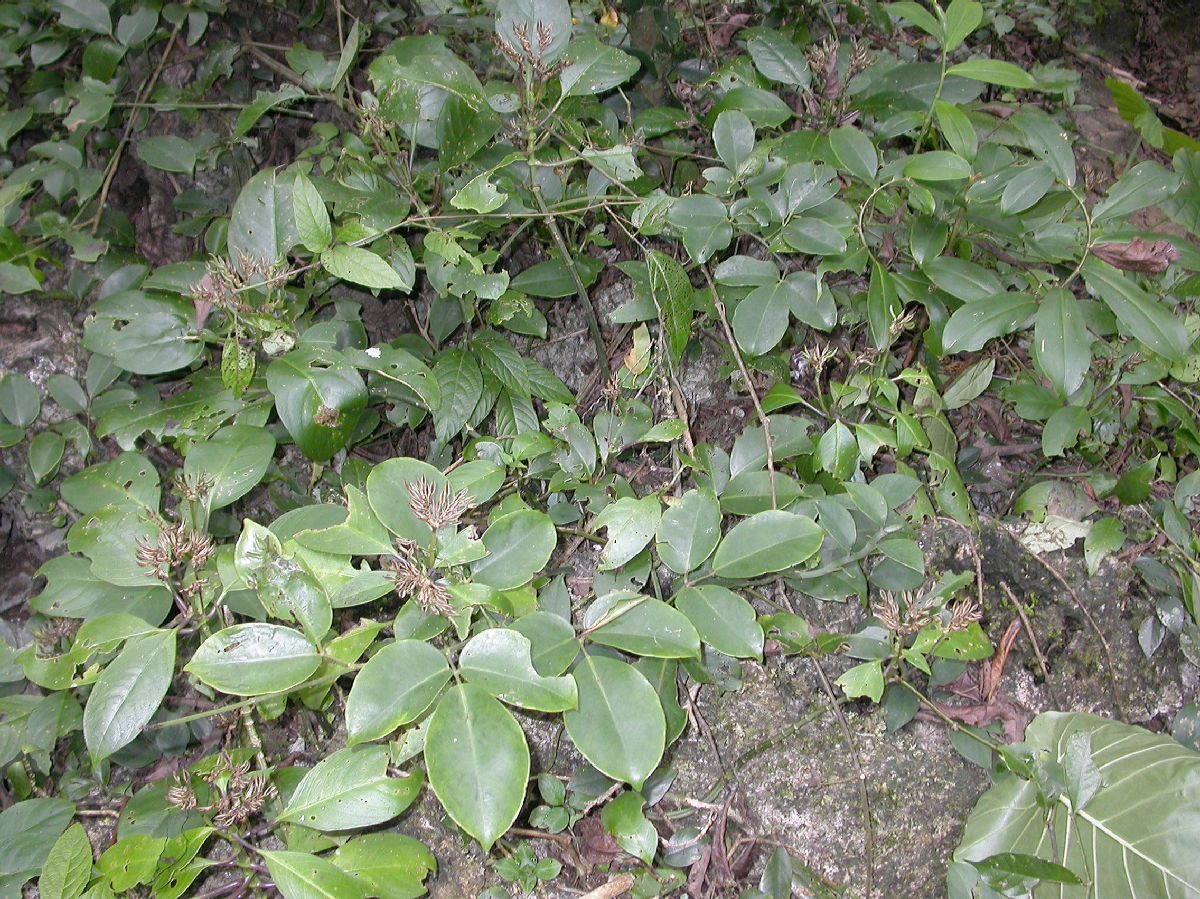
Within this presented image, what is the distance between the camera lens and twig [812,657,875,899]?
4.39ft

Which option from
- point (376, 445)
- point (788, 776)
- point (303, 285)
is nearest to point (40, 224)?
point (303, 285)

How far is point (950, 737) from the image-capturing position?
1390mm

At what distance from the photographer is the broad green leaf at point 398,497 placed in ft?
3.61

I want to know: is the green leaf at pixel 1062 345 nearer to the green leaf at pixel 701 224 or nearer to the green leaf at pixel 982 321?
the green leaf at pixel 982 321

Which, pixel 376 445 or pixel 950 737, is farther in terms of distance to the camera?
pixel 376 445

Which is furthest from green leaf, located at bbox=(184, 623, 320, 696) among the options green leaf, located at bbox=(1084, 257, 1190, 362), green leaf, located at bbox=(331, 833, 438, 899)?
green leaf, located at bbox=(1084, 257, 1190, 362)

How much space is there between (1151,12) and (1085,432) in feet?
9.02

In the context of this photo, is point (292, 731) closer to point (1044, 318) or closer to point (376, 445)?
point (376, 445)

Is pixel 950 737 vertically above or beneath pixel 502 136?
beneath

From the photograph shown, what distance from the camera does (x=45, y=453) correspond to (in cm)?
183

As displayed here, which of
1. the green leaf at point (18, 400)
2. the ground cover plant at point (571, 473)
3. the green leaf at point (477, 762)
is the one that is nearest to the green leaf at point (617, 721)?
the ground cover plant at point (571, 473)

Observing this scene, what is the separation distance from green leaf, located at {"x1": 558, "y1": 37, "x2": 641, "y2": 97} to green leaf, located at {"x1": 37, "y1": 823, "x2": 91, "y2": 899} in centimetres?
152

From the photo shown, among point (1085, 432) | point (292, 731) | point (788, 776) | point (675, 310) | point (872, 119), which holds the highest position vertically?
point (872, 119)

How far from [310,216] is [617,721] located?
1046 millimetres
